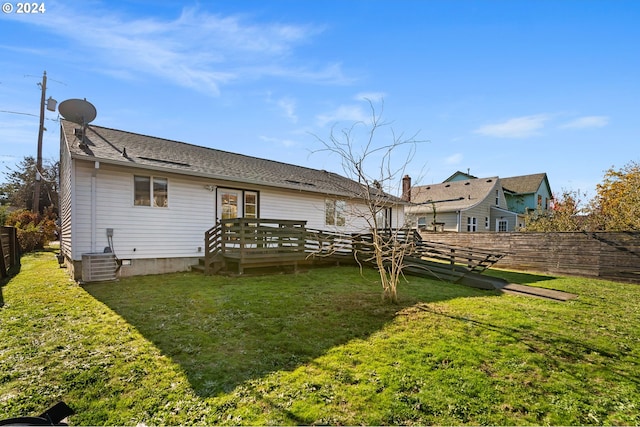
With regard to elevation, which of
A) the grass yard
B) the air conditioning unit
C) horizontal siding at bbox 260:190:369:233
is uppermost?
horizontal siding at bbox 260:190:369:233

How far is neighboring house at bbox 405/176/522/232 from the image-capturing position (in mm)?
22328

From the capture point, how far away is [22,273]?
9.47 metres

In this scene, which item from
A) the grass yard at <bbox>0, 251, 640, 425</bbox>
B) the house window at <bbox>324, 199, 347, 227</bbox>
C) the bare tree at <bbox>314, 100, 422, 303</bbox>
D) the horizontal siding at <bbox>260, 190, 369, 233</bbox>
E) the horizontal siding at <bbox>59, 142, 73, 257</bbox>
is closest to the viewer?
the grass yard at <bbox>0, 251, 640, 425</bbox>

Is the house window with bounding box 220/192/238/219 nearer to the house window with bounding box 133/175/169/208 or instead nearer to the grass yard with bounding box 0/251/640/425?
the house window with bounding box 133/175/169/208

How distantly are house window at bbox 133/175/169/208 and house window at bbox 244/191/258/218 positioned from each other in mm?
2793

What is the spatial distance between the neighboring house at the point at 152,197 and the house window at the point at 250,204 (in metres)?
0.04

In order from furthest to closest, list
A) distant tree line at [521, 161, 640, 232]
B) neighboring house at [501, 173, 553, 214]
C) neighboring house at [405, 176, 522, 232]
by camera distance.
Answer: neighboring house at [501, 173, 553, 214]
neighboring house at [405, 176, 522, 232]
distant tree line at [521, 161, 640, 232]

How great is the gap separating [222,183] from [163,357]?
307 inches

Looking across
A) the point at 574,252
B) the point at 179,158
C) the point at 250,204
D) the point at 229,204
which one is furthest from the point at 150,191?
the point at 574,252

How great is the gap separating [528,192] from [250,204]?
1061 inches

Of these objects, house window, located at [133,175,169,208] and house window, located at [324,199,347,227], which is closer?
house window, located at [133,175,169,208]

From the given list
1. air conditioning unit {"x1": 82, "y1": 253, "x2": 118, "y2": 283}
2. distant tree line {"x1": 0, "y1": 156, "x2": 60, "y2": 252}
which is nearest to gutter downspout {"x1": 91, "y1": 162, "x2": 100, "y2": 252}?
air conditioning unit {"x1": 82, "y1": 253, "x2": 118, "y2": 283}

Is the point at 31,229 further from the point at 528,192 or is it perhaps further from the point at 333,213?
the point at 528,192

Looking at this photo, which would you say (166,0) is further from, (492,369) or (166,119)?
(492,369)
